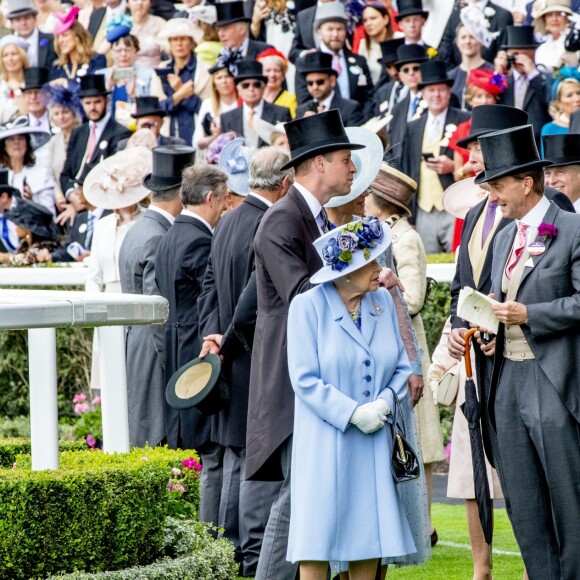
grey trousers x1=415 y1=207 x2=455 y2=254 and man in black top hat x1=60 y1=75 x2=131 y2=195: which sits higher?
man in black top hat x1=60 y1=75 x2=131 y2=195

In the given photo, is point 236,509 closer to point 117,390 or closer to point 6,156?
point 117,390

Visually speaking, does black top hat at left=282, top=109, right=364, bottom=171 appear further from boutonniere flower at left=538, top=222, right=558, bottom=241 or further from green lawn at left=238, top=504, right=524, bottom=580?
green lawn at left=238, top=504, right=524, bottom=580

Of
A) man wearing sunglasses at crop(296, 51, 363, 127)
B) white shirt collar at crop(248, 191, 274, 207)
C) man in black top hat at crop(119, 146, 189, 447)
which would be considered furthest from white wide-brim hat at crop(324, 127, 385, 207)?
man wearing sunglasses at crop(296, 51, 363, 127)

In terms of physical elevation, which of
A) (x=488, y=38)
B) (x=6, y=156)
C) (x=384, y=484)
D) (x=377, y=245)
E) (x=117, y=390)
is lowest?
(x=384, y=484)

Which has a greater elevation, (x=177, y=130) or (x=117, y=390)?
(x=177, y=130)

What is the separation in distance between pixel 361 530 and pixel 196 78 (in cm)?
1091

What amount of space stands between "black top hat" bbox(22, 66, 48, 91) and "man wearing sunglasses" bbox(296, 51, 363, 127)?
4250 mm

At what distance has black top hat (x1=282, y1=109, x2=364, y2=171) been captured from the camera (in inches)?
241

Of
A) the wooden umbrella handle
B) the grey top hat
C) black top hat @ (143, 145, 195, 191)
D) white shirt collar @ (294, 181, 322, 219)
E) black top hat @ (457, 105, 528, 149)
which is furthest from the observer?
the grey top hat

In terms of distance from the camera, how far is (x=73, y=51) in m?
17.3

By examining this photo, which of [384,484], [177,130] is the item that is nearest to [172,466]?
[384,484]

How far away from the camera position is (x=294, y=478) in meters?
5.50

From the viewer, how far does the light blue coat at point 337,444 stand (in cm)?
535

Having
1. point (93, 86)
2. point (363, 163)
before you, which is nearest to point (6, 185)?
point (93, 86)
